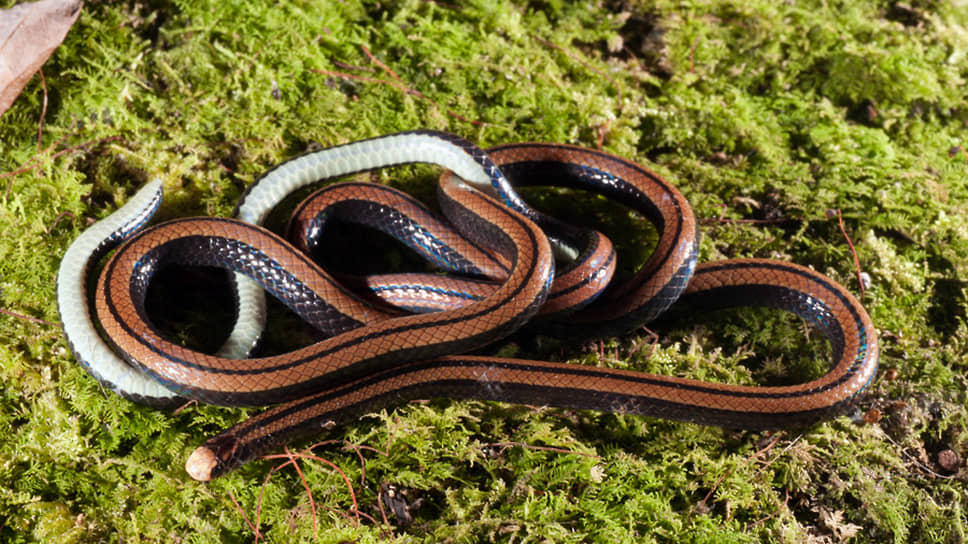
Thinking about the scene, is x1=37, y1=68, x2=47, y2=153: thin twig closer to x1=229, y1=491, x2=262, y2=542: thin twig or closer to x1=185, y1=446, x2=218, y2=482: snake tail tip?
x1=185, y1=446, x2=218, y2=482: snake tail tip

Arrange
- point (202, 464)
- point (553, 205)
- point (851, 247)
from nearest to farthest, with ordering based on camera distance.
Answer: point (202, 464), point (851, 247), point (553, 205)

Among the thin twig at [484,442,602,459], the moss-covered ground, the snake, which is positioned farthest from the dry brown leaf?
the thin twig at [484,442,602,459]

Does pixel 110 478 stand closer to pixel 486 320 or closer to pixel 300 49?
pixel 486 320

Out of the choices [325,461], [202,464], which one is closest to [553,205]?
[325,461]

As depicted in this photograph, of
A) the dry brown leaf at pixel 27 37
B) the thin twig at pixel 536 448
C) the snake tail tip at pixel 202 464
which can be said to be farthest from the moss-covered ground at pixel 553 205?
the dry brown leaf at pixel 27 37

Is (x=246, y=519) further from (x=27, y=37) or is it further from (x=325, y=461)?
(x=27, y=37)

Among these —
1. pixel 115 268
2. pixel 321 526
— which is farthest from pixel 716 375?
pixel 115 268
